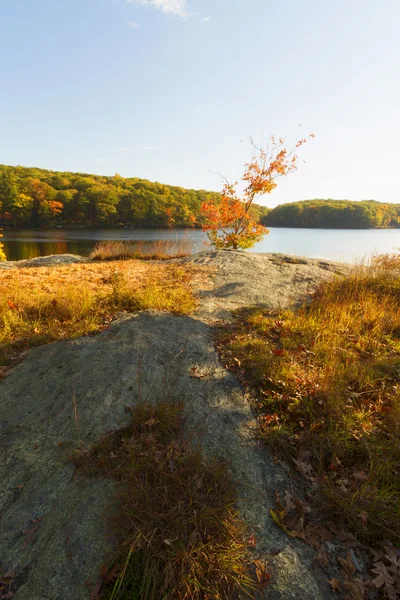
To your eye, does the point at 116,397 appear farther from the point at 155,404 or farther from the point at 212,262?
the point at 212,262

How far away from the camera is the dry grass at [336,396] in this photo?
2109 mm

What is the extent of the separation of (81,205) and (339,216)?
71.3 metres

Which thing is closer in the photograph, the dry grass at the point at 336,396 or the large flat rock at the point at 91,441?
the large flat rock at the point at 91,441

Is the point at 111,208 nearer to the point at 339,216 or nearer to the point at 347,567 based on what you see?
the point at 339,216

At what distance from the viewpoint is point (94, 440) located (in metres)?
2.50

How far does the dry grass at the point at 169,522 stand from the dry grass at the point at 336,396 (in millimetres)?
846

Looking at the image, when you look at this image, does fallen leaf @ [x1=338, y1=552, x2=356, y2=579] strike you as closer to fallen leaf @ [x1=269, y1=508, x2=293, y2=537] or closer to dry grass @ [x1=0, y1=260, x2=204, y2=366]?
fallen leaf @ [x1=269, y1=508, x2=293, y2=537]

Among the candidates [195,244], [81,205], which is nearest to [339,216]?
[195,244]

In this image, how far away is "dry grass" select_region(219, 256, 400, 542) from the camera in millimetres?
2109

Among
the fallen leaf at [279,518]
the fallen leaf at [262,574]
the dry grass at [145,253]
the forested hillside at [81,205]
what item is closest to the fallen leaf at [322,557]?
the fallen leaf at [279,518]

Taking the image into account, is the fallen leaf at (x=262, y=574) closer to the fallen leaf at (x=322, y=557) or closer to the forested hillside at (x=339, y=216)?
the fallen leaf at (x=322, y=557)

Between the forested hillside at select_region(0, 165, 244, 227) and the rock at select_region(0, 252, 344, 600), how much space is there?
1992 inches

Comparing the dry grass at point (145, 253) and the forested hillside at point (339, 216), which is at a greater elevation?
the forested hillside at point (339, 216)

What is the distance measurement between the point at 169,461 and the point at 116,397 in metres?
1.06
